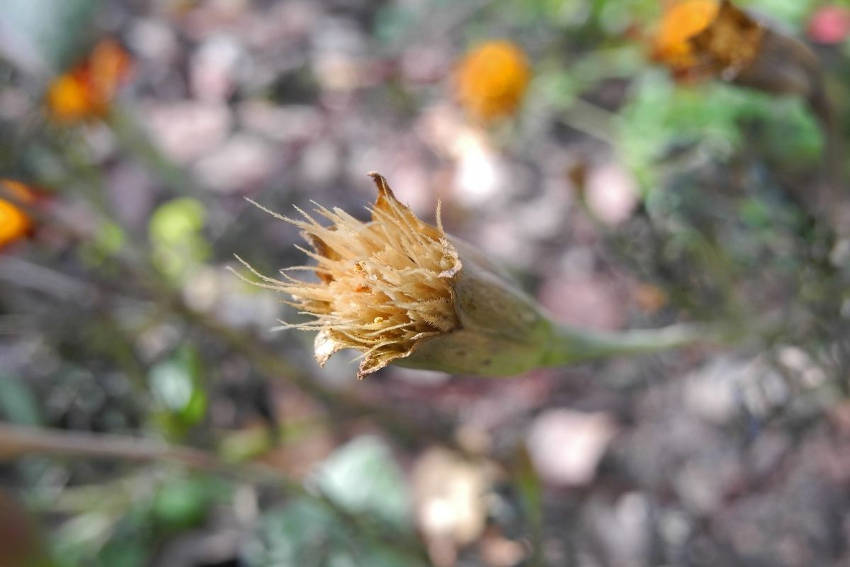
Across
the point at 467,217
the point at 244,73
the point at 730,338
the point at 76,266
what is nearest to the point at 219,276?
the point at 76,266

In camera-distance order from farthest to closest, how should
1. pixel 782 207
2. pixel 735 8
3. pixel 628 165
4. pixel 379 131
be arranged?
1. pixel 379 131
2. pixel 628 165
3. pixel 782 207
4. pixel 735 8

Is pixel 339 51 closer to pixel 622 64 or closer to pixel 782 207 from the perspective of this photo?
pixel 622 64

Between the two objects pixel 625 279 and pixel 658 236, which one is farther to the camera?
pixel 625 279

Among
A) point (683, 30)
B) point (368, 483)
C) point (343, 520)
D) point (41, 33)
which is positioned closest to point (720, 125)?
point (683, 30)

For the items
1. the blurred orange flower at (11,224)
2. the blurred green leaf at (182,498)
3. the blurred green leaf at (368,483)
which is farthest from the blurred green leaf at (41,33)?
the blurred green leaf at (368,483)

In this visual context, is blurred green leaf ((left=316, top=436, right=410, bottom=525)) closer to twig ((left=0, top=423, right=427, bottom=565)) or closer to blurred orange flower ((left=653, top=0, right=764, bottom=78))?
twig ((left=0, top=423, right=427, bottom=565))

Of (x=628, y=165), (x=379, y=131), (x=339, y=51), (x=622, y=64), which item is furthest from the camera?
(x=339, y=51)

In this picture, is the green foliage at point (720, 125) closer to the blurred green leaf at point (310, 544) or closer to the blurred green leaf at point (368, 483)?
the blurred green leaf at point (368, 483)

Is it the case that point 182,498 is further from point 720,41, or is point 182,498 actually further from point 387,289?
point 720,41
